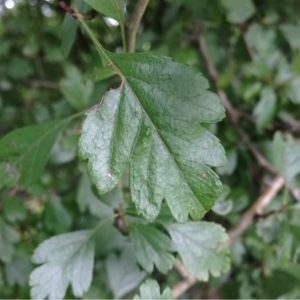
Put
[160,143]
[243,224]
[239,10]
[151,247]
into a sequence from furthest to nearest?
[239,10] < [243,224] < [151,247] < [160,143]

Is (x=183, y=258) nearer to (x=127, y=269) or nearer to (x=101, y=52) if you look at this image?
(x=127, y=269)

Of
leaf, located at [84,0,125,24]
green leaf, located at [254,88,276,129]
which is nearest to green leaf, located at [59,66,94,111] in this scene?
green leaf, located at [254,88,276,129]

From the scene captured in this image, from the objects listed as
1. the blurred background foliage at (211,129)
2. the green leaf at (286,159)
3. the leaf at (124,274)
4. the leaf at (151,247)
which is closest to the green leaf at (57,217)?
the blurred background foliage at (211,129)

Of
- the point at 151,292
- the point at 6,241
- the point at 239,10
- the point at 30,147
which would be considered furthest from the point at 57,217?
the point at 239,10

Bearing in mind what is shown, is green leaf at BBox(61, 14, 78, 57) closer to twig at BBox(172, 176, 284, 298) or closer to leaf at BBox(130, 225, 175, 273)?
leaf at BBox(130, 225, 175, 273)

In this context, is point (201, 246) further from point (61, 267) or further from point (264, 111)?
point (264, 111)

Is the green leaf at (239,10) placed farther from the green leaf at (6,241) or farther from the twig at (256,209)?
the green leaf at (6,241)
